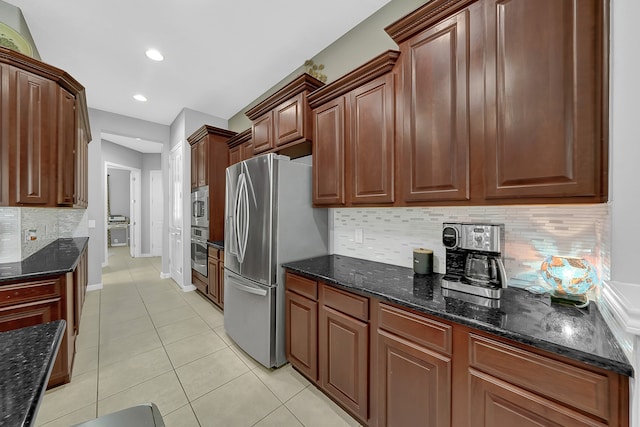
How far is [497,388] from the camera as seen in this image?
96 centimetres

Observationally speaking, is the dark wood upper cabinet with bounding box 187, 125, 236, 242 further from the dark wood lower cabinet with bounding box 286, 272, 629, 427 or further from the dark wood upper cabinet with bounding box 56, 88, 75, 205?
the dark wood lower cabinet with bounding box 286, 272, 629, 427

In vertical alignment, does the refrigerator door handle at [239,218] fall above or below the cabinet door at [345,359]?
above

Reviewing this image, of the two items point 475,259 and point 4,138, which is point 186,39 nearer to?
point 4,138

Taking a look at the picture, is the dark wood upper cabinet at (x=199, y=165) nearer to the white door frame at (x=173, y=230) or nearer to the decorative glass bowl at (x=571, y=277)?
the white door frame at (x=173, y=230)

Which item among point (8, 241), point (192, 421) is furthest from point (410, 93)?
point (8, 241)

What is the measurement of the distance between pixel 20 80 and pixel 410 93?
2.91 metres

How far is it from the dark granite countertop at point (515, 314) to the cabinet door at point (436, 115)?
1.76 feet

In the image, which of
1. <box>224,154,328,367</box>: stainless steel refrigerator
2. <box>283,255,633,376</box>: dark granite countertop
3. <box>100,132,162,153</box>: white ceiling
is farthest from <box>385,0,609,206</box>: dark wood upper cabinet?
<box>100,132,162,153</box>: white ceiling

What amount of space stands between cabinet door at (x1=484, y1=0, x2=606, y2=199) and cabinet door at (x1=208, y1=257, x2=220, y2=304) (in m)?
3.09

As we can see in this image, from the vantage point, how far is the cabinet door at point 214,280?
10.5 ft

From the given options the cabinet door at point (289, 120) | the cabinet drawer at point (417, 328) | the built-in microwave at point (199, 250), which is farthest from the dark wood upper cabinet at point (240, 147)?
the cabinet drawer at point (417, 328)

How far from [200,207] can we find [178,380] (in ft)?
7.63

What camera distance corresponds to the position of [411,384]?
1238 mm

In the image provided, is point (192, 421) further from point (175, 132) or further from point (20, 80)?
point (175, 132)
